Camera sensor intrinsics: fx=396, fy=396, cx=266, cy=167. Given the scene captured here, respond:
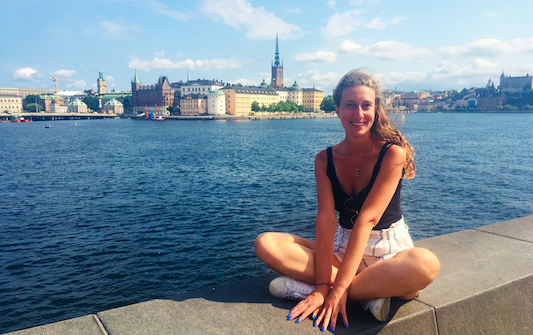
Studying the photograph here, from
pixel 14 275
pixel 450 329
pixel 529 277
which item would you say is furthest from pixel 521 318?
pixel 14 275

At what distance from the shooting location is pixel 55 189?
14.2 m

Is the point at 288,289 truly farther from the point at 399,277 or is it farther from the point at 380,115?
the point at 380,115

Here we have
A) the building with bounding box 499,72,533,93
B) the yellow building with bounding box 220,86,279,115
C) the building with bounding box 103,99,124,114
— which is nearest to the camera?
the yellow building with bounding box 220,86,279,115

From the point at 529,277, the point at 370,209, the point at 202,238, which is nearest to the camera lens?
the point at 370,209

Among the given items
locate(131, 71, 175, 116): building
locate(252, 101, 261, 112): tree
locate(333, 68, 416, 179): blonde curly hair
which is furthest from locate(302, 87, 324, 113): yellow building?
locate(333, 68, 416, 179): blonde curly hair

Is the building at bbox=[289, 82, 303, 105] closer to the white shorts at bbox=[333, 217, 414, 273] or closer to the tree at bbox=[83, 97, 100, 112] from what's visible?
the tree at bbox=[83, 97, 100, 112]

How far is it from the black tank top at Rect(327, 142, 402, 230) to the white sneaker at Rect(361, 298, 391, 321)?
447 millimetres

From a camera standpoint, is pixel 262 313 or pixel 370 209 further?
pixel 370 209

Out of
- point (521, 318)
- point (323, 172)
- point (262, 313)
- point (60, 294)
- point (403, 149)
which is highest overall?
point (403, 149)

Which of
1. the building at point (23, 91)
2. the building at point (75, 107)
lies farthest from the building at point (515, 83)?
the building at point (23, 91)

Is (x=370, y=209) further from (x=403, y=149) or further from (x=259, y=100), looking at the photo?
(x=259, y=100)

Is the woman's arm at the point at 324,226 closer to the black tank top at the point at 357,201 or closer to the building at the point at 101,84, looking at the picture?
the black tank top at the point at 357,201

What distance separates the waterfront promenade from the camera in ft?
5.53

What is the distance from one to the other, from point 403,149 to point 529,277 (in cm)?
96
